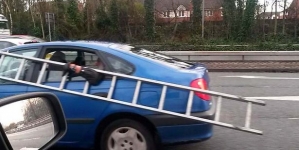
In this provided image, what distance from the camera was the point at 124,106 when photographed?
165 inches

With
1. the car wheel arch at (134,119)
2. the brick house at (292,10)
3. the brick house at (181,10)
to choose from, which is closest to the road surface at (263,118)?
the car wheel arch at (134,119)

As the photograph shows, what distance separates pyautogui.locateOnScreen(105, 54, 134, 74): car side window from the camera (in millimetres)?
4397

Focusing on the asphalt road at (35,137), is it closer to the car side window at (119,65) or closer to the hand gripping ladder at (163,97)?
the hand gripping ladder at (163,97)

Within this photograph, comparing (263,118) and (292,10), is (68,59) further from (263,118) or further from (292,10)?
(292,10)

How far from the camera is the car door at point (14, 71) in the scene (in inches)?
177

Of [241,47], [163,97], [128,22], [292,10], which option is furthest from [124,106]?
[292,10]

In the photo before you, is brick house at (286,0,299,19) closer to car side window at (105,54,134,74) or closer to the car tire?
car side window at (105,54,134,74)

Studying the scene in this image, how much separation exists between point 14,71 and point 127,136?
5.44ft

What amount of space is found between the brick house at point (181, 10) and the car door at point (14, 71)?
30.9 metres

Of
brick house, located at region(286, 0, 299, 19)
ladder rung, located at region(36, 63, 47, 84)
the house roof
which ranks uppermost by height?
the house roof

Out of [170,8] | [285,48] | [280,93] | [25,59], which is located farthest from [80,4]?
[25,59]

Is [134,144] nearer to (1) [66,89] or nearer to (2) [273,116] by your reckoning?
(1) [66,89]

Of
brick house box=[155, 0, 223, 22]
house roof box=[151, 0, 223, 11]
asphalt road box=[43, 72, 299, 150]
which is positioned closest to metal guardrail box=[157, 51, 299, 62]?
asphalt road box=[43, 72, 299, 150]

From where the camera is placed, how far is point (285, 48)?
23.0m
